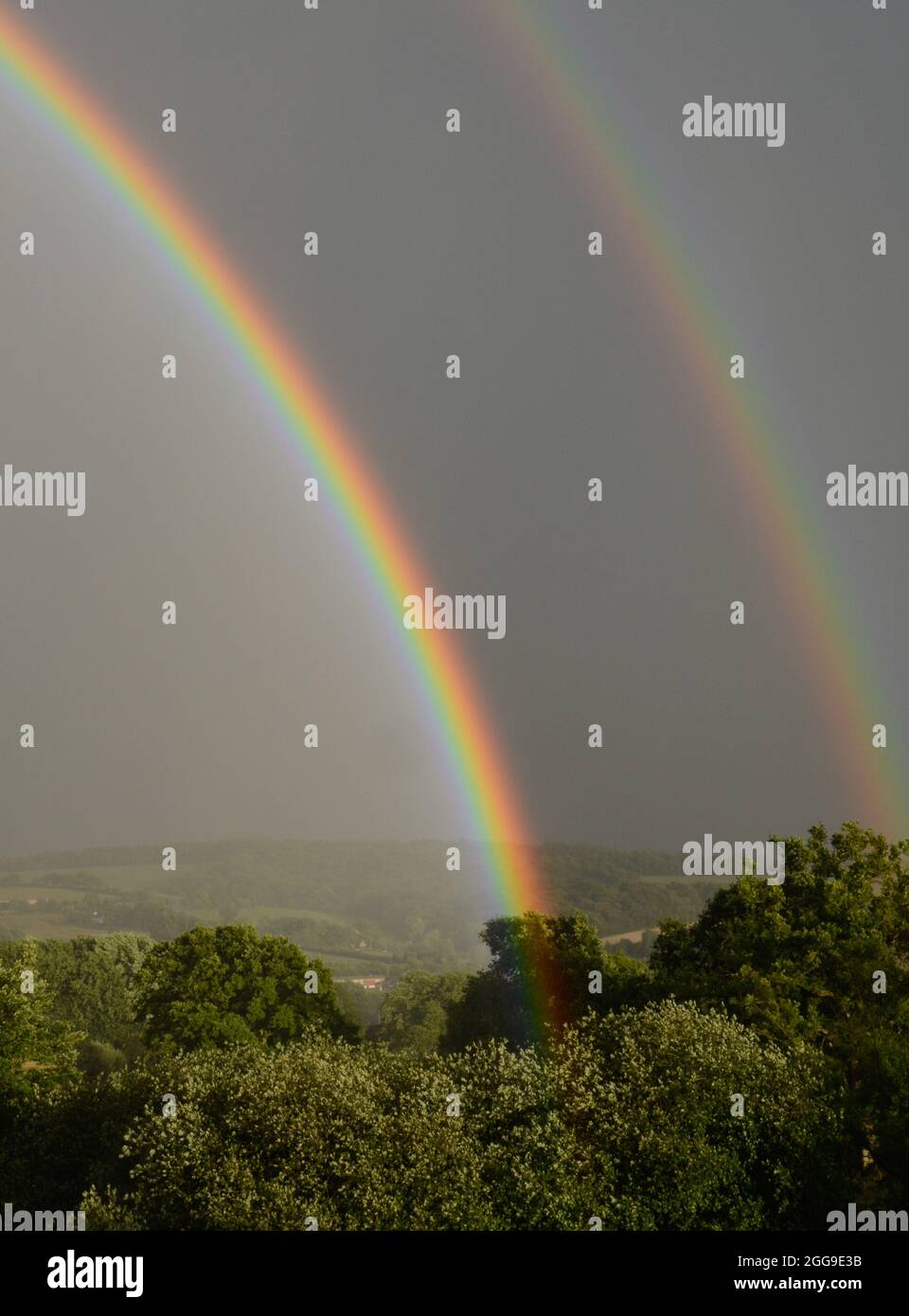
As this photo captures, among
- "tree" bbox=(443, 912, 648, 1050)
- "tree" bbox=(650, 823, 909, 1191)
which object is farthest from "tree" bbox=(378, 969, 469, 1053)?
"tree" bbox=(650, 823, 909, 1191)

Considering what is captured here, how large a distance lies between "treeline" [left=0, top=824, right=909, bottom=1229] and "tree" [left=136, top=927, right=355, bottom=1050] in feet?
30.3

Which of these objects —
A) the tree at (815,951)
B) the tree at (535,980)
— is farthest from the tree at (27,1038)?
the tree at (815,951)

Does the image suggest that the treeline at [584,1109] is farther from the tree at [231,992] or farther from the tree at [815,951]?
the tree at [231,992]

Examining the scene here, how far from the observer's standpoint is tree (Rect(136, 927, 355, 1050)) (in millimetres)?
65938

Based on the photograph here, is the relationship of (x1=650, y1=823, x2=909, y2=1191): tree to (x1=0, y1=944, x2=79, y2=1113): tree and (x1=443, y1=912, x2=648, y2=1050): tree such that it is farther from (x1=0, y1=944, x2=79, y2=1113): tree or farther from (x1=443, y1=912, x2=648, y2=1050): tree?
(x1=0, y1=944, x2=79, y2=1113): tree

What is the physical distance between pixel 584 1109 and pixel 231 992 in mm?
38743

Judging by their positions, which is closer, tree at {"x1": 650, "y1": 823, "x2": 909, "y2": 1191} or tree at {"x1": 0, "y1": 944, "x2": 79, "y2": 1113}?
tree at {"x1": 650, "y1": 823, "x2": 909, "y2": 1191}

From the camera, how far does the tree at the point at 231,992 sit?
6594cm

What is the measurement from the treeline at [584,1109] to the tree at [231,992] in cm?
923

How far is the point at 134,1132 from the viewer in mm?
33719
